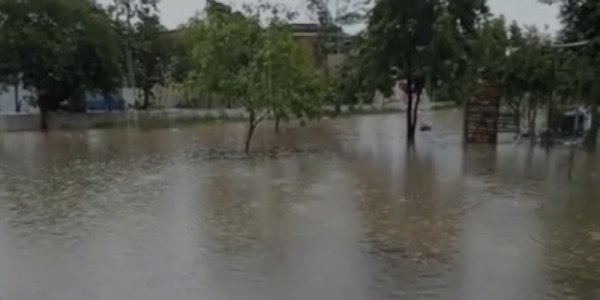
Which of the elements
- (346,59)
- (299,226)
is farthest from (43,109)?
(299,226)

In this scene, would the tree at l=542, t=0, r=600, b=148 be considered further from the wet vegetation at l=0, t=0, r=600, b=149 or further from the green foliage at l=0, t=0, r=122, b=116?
the green foliage at l=0, t=0, r=122, b=116

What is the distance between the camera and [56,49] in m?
24.4

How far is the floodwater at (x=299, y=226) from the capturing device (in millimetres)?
6141

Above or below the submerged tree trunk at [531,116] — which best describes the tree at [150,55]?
above

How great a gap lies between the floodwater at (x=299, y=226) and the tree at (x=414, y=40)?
379cm

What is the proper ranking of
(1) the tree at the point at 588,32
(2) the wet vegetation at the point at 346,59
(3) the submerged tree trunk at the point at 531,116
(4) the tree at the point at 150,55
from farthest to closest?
(4) the tree at the point at 150,55 → (3) the submerged tree trunk at the point at 531,116 → (1) the tree at the point at 588,32 → (2) the wet vegetation at the point at 346,59

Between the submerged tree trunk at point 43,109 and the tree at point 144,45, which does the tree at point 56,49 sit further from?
the tree at point 144,45

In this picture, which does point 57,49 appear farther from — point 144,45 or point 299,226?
point 299,226

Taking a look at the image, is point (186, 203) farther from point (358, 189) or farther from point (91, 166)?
point (91, 166)

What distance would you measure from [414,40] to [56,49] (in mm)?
11090

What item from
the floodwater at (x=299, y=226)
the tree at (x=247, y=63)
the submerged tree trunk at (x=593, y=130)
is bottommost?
the floodwater at (x=299, y=226)

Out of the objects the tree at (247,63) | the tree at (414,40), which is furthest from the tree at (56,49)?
the tree at (414,40)

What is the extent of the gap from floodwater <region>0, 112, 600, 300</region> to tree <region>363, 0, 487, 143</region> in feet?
12.4

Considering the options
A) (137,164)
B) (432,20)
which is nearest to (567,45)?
(432,20)
